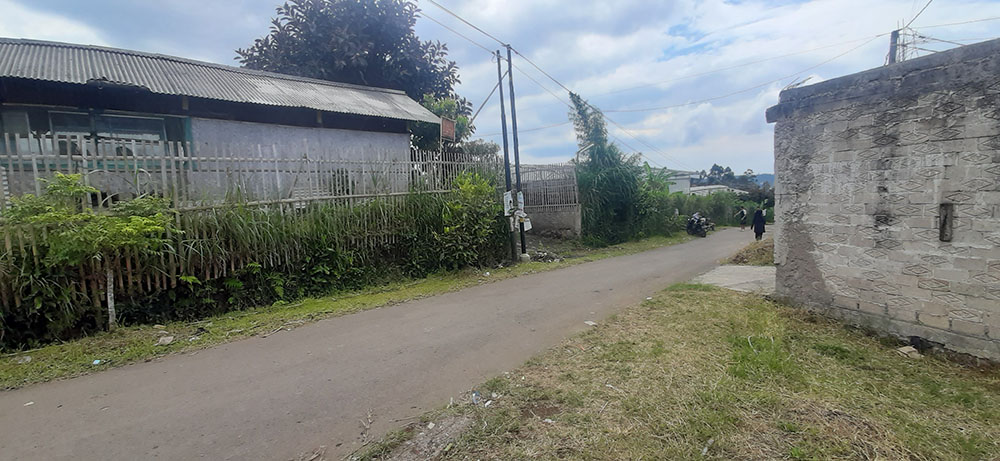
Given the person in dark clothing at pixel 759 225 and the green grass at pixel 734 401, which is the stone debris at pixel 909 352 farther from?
the person in dark clothing at pixel 759 225

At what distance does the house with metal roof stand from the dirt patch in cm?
522

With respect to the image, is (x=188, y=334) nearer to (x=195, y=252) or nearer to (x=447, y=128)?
(x=195, y=252)

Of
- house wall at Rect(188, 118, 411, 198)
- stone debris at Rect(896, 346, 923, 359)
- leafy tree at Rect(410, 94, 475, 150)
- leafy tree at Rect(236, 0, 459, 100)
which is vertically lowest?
stone debris at Rect(896, 346, 923, 359)

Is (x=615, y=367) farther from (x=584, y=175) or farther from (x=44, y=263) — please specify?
(x=584, y=175)

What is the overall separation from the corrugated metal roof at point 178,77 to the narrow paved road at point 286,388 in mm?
6863

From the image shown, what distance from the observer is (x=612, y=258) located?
439 inches

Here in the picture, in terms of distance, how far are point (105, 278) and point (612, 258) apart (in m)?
9.62

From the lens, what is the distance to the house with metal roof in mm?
7949

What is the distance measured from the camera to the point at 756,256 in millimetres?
9461

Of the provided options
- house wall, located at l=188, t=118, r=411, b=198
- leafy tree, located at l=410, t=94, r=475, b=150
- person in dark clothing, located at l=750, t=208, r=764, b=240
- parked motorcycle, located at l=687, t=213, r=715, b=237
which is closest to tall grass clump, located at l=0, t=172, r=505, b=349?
house wall, located at l=188, t=118, r=411, b=198

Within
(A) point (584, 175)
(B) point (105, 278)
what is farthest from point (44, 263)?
(A) point (584, 175)

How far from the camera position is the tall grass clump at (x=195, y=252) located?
175 inches

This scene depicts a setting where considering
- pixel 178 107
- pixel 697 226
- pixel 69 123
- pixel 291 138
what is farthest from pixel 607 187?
pixel 69 123

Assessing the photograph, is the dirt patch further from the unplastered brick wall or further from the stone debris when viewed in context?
the unplastered brick wall
